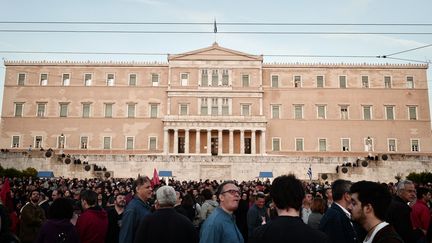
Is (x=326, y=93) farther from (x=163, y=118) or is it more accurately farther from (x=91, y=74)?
(x=91, y=74)

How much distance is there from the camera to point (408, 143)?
142ft

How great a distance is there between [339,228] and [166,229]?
1.86 m

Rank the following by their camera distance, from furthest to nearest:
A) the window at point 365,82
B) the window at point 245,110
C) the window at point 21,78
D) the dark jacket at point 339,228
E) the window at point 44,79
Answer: the window at point 365,82 → the window at point 44,79 → the window at point 21,78 → the window at point 245,110 → the dark jacket at point 339,228

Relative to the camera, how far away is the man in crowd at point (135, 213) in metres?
4.59

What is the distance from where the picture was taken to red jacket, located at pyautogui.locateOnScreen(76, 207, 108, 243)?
4.93 m

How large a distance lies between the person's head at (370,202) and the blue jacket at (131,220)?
2.69 meters

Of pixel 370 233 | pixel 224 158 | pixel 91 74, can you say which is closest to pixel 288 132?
pixel 224 158

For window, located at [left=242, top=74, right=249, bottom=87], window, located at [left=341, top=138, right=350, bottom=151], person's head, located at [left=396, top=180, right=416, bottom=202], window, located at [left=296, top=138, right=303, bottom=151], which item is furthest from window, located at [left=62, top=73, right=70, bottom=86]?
person's head, located at [left=396, top=180, right=416, bottom=202]

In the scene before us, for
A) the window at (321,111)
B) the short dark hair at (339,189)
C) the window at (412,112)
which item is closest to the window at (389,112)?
the window at (412,112)

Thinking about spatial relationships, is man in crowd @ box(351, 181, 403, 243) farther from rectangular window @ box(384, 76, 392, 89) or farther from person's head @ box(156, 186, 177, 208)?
rectangular window @ box(384, 76, 392, 89)

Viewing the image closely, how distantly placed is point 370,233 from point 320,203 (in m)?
2.94

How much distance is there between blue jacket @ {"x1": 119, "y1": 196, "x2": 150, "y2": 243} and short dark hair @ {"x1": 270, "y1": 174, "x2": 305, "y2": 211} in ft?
7.69

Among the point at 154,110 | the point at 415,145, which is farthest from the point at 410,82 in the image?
the point at 154,110

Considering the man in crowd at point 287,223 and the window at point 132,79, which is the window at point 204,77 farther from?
the man in crowd at point 287,223
